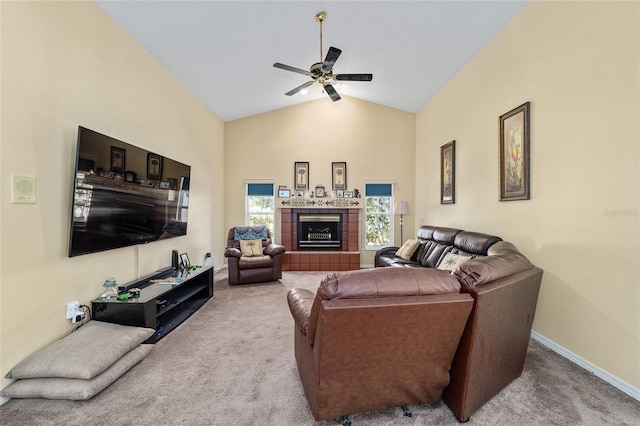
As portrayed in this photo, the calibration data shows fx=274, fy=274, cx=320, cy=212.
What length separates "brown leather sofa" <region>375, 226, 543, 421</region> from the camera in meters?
1.56

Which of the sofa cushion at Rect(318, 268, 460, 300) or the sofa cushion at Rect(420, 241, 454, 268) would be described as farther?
the sofa cushion at Rect(420, 241, 454, 268)

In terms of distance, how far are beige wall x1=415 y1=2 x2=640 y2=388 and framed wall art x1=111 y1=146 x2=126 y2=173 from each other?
4251 millimetres

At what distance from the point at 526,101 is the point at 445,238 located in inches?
81.1

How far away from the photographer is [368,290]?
1384 mm

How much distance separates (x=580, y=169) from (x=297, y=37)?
11.6 feet

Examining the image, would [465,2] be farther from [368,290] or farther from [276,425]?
[276,425]

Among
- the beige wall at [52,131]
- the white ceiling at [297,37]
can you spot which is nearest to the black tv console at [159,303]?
the beige wall at [52,131]

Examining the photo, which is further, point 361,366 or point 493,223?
point 493,223

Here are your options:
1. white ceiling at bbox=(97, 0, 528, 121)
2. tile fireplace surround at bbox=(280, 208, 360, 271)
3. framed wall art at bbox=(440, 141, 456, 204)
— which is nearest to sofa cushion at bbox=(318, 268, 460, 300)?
white ceiling at bbox=(97, 0, 528, 121)

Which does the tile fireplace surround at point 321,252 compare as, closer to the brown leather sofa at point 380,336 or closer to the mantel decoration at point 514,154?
the mantel decoration at point 514,154

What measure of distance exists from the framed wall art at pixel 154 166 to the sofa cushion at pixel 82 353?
1.72 m

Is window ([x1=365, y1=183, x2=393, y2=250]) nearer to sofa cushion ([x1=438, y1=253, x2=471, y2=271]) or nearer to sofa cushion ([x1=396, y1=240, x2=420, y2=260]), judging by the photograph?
sofa cushion ([x1=396, y1=240, x2=420, y2=260])

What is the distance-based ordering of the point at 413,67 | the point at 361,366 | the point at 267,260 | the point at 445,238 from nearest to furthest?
the point at 361,366, the point at 445,238, the point at 413,67, the point at 267,260

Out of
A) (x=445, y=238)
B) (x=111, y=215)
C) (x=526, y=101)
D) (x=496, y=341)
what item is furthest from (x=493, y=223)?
(x=111, y=215)
